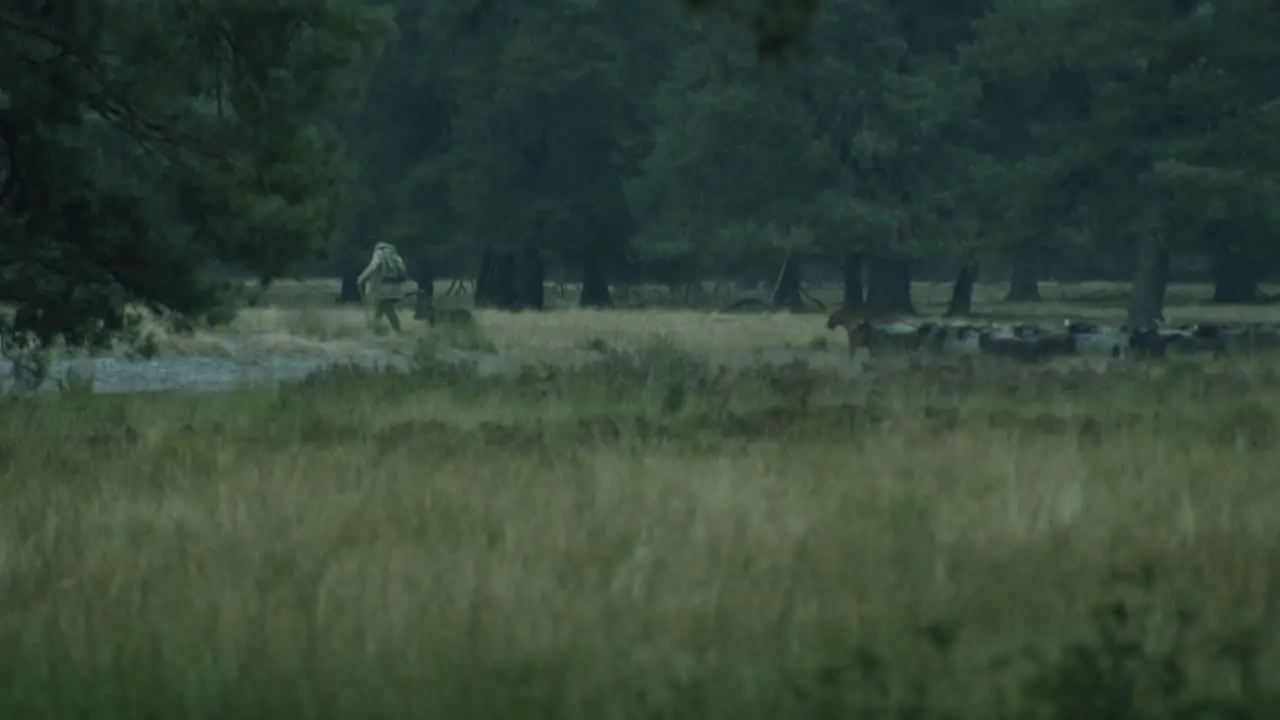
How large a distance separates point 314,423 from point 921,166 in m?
34.2

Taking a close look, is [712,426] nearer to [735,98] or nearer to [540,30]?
[735,98]

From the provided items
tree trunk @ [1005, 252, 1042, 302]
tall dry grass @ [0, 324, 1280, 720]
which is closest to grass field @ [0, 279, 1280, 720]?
tall dry grass @ [0, 324, 1280, 720]

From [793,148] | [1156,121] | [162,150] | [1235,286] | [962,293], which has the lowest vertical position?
[962,293]

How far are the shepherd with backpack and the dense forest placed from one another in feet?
10.6

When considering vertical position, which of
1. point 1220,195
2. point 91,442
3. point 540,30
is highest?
point 540,30

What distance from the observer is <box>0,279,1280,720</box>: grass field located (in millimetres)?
6867

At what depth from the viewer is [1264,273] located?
52594 mm

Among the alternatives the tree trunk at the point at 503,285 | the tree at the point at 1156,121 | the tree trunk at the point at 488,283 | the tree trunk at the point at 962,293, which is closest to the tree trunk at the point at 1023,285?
the tree trunk at the point at 962,293

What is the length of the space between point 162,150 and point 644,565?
8007mm

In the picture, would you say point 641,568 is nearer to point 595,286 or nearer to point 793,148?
point 793,148

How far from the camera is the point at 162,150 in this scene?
1576 cm

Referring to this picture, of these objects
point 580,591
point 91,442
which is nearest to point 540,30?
point 91,442

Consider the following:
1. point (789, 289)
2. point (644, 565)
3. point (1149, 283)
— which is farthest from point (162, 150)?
point (789, 289)

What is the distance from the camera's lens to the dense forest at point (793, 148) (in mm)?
36969
